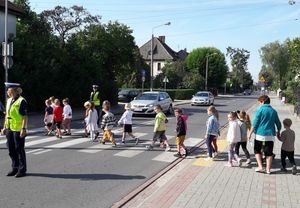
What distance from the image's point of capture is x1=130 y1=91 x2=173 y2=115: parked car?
25719mm

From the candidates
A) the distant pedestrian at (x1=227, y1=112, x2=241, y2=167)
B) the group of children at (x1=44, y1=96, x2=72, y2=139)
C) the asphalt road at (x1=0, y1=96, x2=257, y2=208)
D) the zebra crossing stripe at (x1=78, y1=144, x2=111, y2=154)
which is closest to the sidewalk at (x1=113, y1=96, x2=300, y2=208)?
the distant pedestrian at (x1=227, y1=112, x2=241, y2=167)

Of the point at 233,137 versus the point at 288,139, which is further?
the point at 233,137

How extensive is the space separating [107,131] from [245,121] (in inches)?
179

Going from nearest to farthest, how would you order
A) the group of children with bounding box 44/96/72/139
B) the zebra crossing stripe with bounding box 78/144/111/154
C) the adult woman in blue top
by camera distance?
the adult woman in blue top
the zebra crossing stripe with bounding box 78/144/111/154
the group of children with bounding box 44/96/72/139

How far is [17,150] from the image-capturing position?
28.9 feet

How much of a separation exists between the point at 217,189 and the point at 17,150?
397 cm

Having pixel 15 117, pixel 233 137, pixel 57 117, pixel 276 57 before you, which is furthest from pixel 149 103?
pixel 276 57

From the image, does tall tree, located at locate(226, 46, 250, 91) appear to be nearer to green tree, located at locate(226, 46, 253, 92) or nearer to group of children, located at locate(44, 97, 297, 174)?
green tree, located at locate(226, 46, 253, 92)

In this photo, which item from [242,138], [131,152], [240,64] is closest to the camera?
[242,138]

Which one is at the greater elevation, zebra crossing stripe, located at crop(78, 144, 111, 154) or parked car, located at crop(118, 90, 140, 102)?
parked car, located at crop(118, 90, 140, 102)

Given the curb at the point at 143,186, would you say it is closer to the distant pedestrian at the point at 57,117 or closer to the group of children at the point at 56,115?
the distant pedestrian at the point at 57,117

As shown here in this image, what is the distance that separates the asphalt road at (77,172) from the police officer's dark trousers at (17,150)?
0.28 meters

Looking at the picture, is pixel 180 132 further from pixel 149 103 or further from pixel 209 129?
pixel 149 103

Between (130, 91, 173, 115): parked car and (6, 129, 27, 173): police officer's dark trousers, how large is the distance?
17.0 meters
